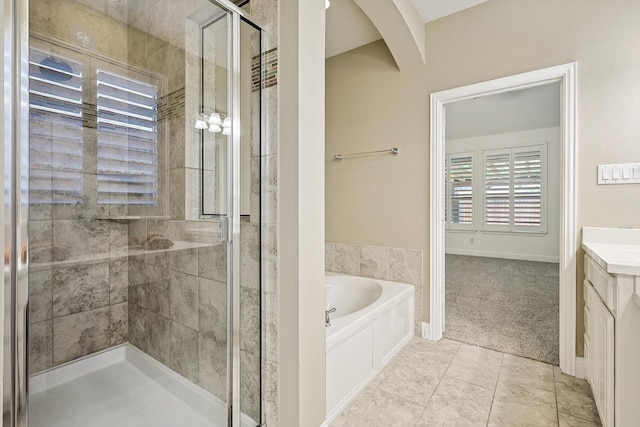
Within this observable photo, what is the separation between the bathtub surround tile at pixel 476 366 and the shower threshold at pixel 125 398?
1.38m

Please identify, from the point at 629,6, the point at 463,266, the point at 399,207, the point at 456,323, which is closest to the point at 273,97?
the point at 399,207

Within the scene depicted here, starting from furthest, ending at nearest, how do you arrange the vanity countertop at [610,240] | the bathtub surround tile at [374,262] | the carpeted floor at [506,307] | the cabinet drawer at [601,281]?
the bathtub surround tile at [374,262]
the carpeted floor at [506,307]
the vanity countertop at [610,240]
the cabinet drawer at [601,281]

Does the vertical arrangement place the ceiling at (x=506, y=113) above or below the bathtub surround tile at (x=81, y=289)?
above

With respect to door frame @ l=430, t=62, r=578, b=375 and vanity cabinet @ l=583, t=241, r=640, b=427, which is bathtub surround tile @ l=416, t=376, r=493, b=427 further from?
door frame @ l=430, t=62, r=578, b=375

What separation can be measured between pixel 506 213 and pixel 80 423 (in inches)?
262

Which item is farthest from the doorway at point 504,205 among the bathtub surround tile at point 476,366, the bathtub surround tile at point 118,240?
the bathtub surround tile at point 118,240

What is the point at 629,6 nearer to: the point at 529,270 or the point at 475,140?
the point at 529,270

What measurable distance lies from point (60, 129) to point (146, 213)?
1.96 feet

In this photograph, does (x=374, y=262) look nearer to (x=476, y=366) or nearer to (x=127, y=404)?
(x=476, y=366)

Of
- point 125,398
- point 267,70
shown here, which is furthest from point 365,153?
point 125,398

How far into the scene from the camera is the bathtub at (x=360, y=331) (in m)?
1.68

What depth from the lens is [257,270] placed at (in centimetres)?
142

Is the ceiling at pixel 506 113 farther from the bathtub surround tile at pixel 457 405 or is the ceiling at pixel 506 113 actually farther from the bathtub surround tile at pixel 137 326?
the bathtub surround tile at pixel 137 326

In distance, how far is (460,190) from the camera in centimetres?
647
